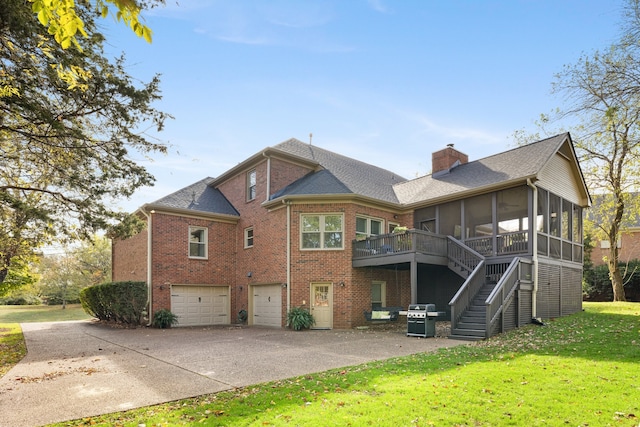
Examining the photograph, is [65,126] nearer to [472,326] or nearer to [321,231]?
[321,231]

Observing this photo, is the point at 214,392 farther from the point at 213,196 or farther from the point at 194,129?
the point at 213,196

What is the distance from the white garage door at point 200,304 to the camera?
1817 cm

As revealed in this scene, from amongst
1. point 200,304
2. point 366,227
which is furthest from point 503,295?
point 200,304

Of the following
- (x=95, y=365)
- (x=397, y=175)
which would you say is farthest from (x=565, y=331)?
(x=397, y=175)

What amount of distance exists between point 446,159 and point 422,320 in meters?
9.40

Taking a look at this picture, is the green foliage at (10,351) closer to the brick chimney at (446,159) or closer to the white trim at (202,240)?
the white trim at (202,240)

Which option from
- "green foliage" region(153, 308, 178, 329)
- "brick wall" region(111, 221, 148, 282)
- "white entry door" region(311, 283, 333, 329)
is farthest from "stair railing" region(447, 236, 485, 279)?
"brick wall" region(111, 221, 148, 282)

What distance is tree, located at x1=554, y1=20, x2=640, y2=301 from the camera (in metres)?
10.6

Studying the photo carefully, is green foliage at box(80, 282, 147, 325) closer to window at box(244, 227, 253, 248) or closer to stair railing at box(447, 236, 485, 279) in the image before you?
window at box(244, 227, 253, 248)

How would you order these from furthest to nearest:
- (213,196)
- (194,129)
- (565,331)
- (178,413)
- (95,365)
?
(213,196) < (565,331) < (194,129) < (95,365) < (178,413)

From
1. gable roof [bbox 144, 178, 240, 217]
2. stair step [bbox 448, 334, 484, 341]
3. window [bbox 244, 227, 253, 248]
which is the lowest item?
stair step [bbox 448, 334, 484, 341]

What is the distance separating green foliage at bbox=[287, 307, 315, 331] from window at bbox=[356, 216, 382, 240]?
362cm

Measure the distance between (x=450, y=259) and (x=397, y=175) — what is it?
9.64m

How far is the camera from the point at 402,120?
17.8m
